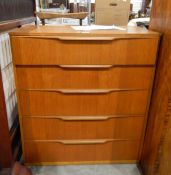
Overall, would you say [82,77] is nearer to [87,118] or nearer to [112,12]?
[87,118]

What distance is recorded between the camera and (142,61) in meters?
1.04

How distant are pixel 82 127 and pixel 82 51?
47 centimetres

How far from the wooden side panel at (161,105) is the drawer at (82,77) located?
103 mm

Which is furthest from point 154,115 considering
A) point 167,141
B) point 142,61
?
point 142,61

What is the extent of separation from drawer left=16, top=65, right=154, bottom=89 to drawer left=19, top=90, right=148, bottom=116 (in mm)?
40

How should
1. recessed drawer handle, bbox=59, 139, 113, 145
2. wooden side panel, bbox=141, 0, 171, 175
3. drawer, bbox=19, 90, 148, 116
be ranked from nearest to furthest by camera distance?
wooden side panel, bbox=141, 0, 171, 175 → drawer, bbox=19, 90, 148, 116 → recessed drawer handle, bbox=59, 139, 113, 145

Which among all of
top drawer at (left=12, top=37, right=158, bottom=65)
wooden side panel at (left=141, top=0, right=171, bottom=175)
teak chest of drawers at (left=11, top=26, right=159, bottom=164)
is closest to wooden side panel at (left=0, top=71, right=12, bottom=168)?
teak chest of drawers at (left=11, top=26, right=159, bottom=164)

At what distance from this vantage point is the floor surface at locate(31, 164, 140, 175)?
1284mm

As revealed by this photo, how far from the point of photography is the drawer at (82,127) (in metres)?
1.17

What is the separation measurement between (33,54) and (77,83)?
0.27 meters

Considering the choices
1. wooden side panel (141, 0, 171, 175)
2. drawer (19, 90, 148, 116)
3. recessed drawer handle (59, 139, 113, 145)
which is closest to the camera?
wooden side panel (141, 0, 171, 175)

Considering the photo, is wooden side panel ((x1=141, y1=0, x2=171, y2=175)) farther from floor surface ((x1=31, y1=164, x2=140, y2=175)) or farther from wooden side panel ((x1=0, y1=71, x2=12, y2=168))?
wooden side panel ((x1=0, y1=71, x2=12, y2=168))

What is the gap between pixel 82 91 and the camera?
110 cm

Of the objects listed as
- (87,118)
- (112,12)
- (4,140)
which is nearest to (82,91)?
(87,118)
